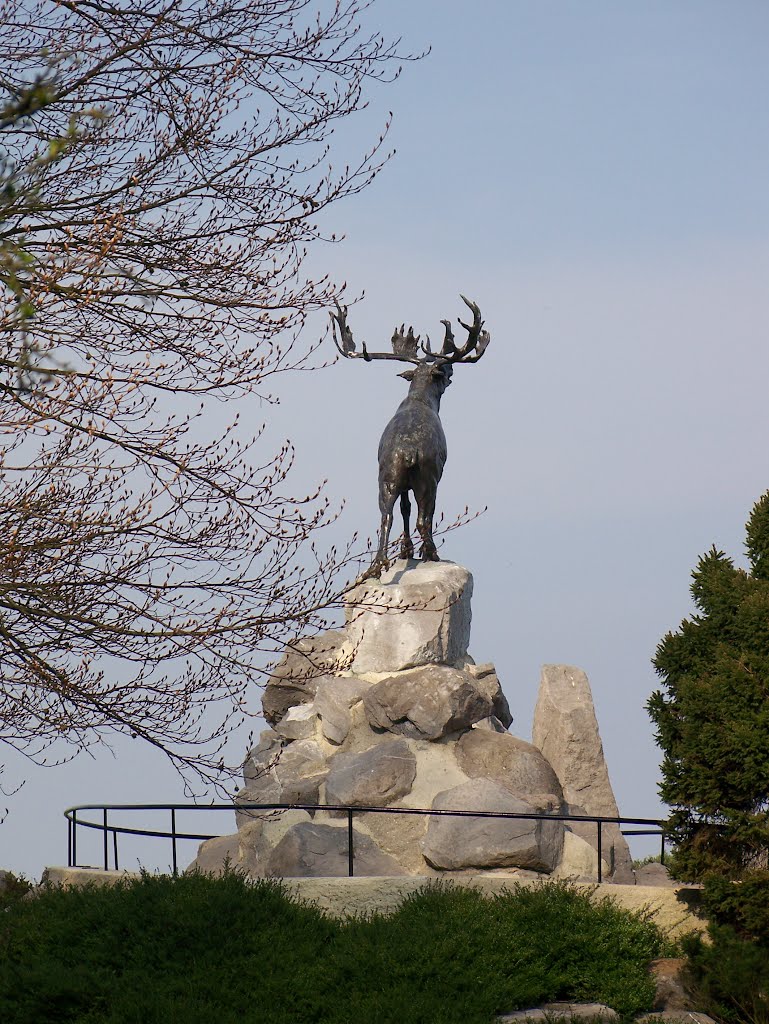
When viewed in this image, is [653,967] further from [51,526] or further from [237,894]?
[51,526]

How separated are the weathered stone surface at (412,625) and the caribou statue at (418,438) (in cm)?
41

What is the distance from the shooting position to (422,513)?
52.2 ft

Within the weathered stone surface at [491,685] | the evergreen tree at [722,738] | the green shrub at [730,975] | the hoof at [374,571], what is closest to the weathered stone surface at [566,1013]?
the green shrub at [730,975]

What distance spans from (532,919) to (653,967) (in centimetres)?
124

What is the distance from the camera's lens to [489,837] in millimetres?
13039

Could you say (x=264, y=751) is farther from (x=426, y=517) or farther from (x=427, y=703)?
(x=426, y=517)

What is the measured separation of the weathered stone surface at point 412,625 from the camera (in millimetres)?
15008

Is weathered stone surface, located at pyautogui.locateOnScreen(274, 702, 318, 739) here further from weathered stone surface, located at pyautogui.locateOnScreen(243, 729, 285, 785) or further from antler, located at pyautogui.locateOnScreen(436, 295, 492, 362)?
antler, located at pyautogui.locateOnScreen(436, 295, 492, 362)

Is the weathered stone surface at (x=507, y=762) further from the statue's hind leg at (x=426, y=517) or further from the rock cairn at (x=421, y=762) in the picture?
the statue's hind leg at (x=426, y=517)

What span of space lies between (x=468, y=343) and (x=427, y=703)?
494 cm

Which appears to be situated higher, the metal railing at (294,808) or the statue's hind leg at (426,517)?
the statue's hind leg at (426,517)

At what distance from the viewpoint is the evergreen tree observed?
11266 millimetres

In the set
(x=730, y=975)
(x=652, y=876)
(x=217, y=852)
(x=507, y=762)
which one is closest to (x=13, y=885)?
(x=217, y=852)

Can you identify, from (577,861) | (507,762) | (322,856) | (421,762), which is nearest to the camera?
(322,856)
